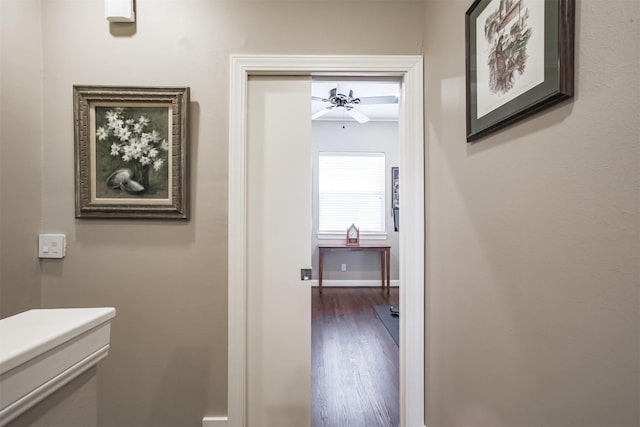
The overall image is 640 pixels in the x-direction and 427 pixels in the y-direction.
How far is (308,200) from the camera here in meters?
1.64

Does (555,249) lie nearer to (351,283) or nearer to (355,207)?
(355,207)

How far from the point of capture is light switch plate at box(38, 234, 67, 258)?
1.51 meters

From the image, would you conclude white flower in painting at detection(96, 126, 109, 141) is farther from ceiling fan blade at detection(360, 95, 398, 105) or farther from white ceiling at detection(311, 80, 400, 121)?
ceiling fan blade at detection(360, 95, 398, 105)

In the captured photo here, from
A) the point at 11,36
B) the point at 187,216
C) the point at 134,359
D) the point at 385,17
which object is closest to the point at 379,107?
the point at 385,17

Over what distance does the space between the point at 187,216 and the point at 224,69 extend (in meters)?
0.83

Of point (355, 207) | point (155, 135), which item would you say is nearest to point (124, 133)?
point (155, 135)

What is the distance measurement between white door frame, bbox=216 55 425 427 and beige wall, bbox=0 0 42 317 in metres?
1.00

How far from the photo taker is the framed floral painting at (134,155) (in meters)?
1.51

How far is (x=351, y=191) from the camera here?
15.8 feet

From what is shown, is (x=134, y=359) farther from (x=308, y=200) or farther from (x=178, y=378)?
(x=308, y=200)

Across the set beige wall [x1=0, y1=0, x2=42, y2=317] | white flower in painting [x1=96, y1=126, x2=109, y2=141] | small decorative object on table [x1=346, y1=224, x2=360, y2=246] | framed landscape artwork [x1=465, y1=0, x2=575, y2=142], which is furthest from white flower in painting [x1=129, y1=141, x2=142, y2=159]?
small decorative object on table [x1=346, y1=224, x2=360, y2=246]

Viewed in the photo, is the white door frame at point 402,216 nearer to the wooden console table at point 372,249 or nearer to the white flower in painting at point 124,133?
the white flower in painting at point 124,133

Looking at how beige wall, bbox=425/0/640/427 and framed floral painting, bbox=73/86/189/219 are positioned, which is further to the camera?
framed floral painting, bbox=73/86/189/219

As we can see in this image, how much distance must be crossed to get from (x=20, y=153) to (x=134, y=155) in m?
0.51
